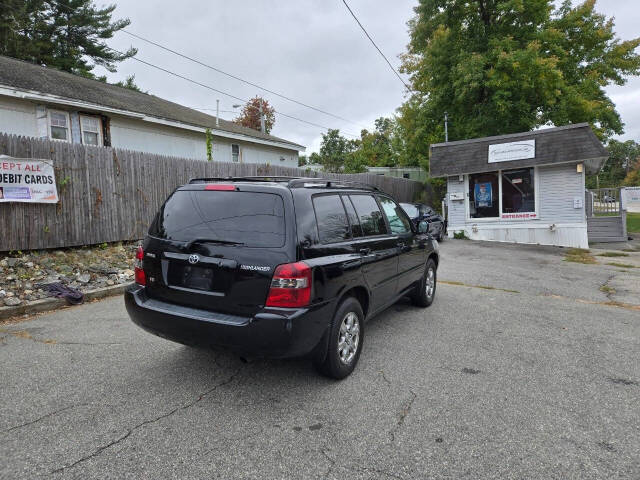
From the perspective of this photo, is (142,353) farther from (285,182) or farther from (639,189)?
(639,189)

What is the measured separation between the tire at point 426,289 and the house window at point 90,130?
12.5 m

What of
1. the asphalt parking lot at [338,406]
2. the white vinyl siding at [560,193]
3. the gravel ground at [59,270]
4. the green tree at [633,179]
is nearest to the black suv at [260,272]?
the asphalt parking lot at [338,406]

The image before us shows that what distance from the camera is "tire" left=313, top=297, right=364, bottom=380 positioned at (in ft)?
10.5

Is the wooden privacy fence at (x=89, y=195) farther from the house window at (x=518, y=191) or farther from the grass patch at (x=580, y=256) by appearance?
the house window at (x=518, y=191)

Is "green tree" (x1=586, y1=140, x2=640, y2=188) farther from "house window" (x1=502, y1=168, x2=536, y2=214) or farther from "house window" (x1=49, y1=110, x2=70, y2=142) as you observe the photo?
"house window" (x1=49, y1=110, x2=70, y2=142)

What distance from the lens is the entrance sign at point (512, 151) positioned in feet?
44.9

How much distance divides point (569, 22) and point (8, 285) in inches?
1013

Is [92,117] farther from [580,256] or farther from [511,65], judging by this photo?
[511,65]

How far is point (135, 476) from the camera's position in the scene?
2.19 metres

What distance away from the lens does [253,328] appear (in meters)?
2.82

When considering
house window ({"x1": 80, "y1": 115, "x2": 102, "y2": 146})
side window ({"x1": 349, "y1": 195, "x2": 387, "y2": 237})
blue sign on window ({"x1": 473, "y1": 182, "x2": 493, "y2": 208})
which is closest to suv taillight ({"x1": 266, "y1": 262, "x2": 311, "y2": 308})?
side window ({"x1": 349, "y1": 195, "x2": 387, "y2": 237})

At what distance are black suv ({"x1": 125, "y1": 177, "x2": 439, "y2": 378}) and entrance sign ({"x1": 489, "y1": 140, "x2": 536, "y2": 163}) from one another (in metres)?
12.4

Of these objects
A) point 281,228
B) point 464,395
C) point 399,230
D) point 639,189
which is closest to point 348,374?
point 464,395

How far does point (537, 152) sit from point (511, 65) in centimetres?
634
